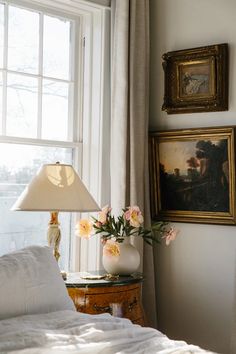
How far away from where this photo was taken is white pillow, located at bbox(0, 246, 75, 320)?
8.05ft

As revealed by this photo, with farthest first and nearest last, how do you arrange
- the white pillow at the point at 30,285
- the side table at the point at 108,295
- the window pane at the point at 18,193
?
the window pane at the point at 18,193 < the side table at the point at 108,295 < the white pillow at the point at 30,285

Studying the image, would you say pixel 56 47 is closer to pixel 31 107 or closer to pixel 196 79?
pixel 31 107

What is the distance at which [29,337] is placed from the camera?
2.15m

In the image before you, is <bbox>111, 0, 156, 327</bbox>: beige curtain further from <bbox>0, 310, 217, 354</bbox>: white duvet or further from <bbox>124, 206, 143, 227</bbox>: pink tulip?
<bbox>0, 310, 217, 354</bbox>: white duvet

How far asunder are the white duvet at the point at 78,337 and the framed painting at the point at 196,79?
1766 millimetres

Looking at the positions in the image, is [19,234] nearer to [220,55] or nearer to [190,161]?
[190,161]

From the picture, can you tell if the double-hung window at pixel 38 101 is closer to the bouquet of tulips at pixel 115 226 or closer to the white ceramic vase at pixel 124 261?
→ the bouquet of tulips at pixel 115 226

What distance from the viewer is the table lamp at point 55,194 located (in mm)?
3114

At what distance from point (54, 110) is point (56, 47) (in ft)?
1.36

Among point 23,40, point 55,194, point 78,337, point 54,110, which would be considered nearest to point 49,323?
point 78,337

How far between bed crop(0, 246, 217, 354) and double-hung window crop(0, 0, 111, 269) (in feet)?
2.88

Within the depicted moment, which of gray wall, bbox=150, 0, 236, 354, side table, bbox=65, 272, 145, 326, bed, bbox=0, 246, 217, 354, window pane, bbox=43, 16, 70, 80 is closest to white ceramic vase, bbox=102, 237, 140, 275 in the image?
side table, bbox=65, 272, 145, 326

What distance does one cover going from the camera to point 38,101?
12.3ft

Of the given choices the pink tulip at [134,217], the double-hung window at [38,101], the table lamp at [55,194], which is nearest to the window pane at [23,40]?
the double-hung window at [38,101]
